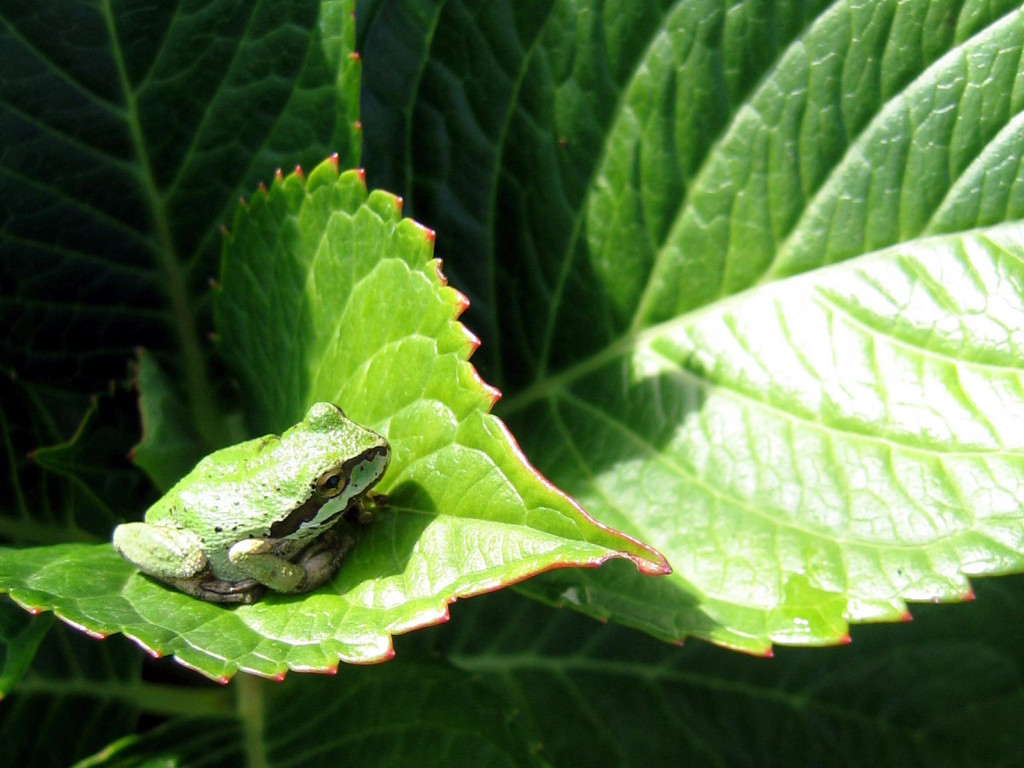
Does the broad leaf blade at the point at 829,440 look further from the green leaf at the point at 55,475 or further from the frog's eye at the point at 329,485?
the green leaf at the point at 55,475

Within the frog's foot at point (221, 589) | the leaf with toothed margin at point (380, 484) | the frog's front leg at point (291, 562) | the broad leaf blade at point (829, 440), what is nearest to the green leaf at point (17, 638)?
the leaf with toothed margin at point (380, 484)

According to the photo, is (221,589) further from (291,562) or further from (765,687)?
(765,687)

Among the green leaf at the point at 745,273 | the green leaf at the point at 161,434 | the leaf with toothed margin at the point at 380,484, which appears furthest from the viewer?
the green leaf at the point at 161,434

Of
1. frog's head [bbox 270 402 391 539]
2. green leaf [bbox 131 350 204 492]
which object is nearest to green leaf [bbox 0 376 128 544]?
green leaf [bbox 131 350 204 492]

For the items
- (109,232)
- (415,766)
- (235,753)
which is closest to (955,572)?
(415,766)

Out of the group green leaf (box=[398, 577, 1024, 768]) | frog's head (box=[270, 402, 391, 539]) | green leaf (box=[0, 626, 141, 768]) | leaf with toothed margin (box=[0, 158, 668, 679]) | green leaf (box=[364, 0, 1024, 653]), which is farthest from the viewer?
green leaf (box=[398, 577, 1024, 768])

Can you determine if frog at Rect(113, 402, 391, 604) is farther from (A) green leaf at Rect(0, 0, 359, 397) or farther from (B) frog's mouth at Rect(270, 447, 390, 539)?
(A) green leaf at Rect(0, 0, 359, 397)
